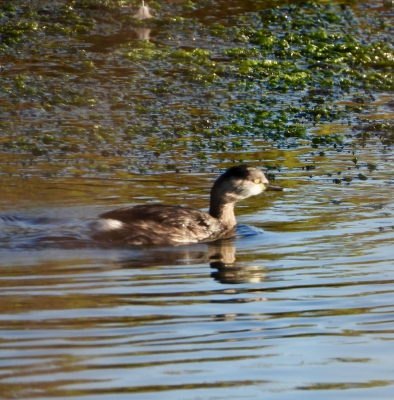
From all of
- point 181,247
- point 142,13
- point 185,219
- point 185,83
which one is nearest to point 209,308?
point 181,247

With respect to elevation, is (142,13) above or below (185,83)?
above

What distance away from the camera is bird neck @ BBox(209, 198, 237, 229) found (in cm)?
1034

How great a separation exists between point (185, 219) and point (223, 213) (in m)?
0.62

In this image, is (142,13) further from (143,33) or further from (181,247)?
(181,247)

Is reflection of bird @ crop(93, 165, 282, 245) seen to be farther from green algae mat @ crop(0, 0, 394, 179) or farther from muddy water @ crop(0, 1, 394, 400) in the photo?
green algae mat @ crop(0, 0, 394, 179)

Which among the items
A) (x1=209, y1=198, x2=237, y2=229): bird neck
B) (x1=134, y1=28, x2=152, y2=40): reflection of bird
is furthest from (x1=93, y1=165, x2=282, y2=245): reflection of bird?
(x1=134, y1=28, x2=152, y2=40): reflection of bird

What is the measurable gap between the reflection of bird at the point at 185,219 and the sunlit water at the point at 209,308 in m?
0.20

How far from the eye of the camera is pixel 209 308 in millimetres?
6969

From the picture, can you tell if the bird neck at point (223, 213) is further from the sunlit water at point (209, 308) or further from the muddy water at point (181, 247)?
the muddy water at point (181, 247)

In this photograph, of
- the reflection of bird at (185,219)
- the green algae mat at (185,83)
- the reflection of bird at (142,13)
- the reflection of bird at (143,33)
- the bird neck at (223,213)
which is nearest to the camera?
the reflection of bird at (185,219)

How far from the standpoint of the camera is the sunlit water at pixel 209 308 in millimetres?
5504

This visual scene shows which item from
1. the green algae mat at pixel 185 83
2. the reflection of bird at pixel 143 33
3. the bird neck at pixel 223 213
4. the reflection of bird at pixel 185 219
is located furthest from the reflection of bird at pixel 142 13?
the bird neck at pixel 223 213

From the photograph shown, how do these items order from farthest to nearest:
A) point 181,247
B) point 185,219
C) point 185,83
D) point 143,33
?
point 143,33 → point 185,83 → point 185,219 → point 181,247

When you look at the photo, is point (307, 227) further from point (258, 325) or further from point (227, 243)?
point (258, 325)
